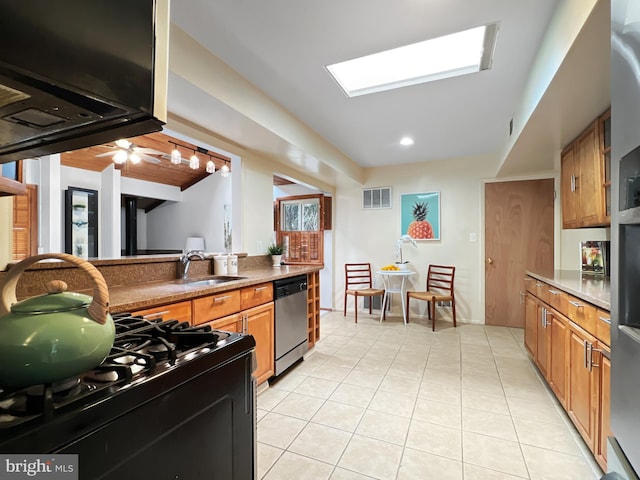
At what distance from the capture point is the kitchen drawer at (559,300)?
73.1 inches

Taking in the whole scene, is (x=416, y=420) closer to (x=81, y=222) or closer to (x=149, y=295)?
(x=149, y=295)

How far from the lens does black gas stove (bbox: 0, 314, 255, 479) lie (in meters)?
0.50

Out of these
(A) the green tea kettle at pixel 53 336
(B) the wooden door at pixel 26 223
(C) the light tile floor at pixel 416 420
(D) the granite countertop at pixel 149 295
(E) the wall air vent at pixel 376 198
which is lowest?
(C) the light tile floor at pixel 416 420

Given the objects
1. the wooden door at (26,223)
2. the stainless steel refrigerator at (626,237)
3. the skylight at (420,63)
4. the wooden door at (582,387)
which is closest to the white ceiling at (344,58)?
the skylight at (420,63)

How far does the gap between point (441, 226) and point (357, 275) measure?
4.88ft

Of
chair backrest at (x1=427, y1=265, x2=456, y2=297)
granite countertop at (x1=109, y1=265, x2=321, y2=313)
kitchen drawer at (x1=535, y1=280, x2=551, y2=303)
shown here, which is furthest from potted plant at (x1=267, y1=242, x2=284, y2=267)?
kitchen drawer at (x1=535, y1=280, x2=551, y2=303)

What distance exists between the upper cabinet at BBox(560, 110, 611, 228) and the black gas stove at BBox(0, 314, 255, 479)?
8.44 feet

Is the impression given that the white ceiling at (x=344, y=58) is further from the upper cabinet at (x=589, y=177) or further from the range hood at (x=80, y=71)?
the range hood at (x=80, y=71)

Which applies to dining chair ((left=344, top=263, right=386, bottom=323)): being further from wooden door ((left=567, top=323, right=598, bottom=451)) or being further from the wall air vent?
wooden door ((left=567, top=323, right=598, bottom=451))

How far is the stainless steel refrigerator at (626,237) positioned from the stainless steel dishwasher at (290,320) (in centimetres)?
204

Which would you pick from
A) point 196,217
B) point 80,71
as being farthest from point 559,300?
point 196,217

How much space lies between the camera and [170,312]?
1.58 metres

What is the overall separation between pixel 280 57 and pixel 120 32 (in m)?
1.50

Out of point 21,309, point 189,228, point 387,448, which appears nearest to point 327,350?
point 387,448
